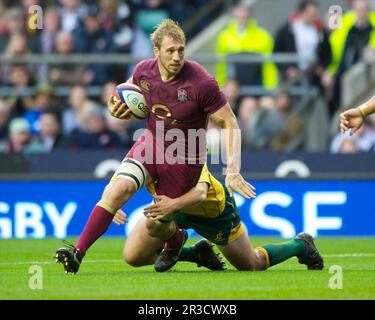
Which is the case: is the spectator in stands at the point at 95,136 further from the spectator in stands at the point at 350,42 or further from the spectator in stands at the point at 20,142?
the spectator in stands at the point at 350,42

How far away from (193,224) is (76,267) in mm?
1135

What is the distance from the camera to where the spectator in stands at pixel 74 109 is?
57.4 feet

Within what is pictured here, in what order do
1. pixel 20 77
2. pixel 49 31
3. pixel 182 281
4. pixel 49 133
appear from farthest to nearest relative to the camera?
1. pixel 49 31
2. pixel 20 77
3. pixel 49 133
4. pixel 182 281

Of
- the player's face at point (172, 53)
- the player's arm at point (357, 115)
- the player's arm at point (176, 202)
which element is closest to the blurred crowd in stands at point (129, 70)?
the player's arm at point (176, 202)

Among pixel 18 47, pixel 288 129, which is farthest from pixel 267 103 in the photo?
pixel 18 47

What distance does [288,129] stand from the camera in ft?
55.6

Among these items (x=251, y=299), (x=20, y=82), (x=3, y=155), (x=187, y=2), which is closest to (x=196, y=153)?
(x=251, y=299)

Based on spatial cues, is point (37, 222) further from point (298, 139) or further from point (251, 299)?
point (251, 299)

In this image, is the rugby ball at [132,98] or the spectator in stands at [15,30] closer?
the rugby ball at [132,98]

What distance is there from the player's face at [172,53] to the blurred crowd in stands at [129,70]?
6.31m

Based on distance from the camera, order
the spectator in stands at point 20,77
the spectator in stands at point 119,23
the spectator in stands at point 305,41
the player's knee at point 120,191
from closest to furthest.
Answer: the player's knee at point 120,191 < the spectator in stands at point 305,41 < the spectator in stands at point 20,77 < the spectator in stands at point 119,23

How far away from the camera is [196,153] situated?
9781 mm

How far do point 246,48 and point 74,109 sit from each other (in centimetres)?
274

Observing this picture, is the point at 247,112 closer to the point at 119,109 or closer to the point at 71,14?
the point at 71,14
